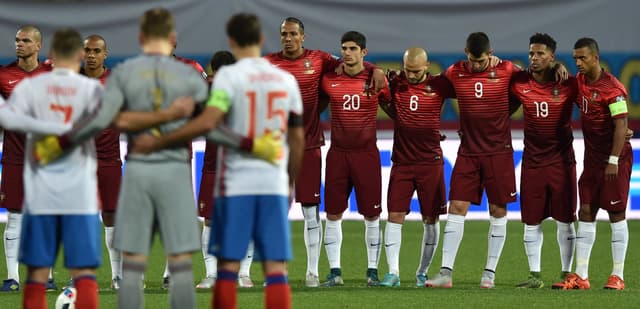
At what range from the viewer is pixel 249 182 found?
6.02 meters

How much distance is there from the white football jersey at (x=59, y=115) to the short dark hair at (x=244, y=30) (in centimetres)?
72

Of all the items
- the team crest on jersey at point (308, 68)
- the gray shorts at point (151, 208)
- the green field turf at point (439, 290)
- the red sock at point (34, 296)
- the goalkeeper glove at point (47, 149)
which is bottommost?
the green field turf at point (439, 290)

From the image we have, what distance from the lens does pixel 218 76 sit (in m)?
6.00

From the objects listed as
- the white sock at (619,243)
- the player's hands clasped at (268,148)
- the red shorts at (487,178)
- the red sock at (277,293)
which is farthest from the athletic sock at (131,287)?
the white sock at (619,243)

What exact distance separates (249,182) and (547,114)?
3.71 meters

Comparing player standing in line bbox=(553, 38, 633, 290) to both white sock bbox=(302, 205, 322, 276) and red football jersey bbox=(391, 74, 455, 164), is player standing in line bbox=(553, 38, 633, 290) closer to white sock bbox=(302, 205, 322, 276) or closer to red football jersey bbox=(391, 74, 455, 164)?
red football jersey bbox=(391, 74, 455, 164)

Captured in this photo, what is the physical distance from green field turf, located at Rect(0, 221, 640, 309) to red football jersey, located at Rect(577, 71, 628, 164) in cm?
103

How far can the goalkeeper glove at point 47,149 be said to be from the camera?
19.8 ft

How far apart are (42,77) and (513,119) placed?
9.99 metres

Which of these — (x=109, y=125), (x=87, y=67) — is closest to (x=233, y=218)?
(x=109, y=125)

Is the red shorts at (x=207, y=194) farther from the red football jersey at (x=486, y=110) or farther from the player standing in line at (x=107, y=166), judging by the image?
the red football jersey at (x=486, y=110)

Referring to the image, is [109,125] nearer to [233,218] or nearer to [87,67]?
[233,218]

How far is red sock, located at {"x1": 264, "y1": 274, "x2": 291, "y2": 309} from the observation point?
598 cm

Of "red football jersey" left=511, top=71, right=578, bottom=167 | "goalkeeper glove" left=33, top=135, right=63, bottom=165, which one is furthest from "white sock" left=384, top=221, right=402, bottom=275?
"goalkeeper glove" left=33, top=135, right=63, bottom=165
